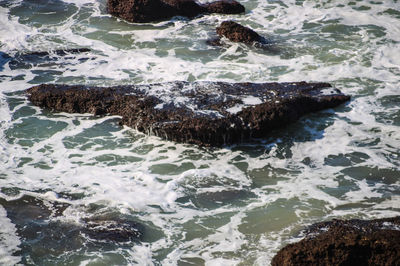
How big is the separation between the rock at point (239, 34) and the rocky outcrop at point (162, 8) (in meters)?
1.77

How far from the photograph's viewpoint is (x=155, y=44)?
392 inches

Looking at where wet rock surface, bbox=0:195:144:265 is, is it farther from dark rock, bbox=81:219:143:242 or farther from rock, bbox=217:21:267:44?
rock, bbox=217:21:267:44

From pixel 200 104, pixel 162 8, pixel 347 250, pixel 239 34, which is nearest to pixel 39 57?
pixel 162 8

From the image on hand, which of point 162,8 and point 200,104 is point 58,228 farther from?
point 162,8

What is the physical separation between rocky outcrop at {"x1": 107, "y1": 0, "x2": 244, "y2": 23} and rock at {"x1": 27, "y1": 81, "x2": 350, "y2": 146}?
4.09 m

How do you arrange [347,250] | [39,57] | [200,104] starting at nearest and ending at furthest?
[347,250]
[200,104]
[39,57]

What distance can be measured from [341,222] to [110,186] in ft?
8.25

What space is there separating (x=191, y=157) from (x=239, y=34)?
13.9 ft

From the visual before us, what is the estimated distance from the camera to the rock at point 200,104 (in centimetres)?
638

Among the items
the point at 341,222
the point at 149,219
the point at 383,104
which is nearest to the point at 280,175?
the point at 341,222

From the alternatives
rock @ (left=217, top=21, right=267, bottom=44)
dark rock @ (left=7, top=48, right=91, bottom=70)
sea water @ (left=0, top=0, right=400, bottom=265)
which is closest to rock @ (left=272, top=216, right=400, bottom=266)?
sea water @ (left=0, top=0, right=400, bottom=265)

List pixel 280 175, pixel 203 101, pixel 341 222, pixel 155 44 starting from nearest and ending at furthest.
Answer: pixel 341 222 → pixel 280 175 → pixel 203 101 → pixel 155 44

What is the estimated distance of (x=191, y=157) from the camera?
244 inches

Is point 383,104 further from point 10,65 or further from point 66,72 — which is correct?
point 10,65
